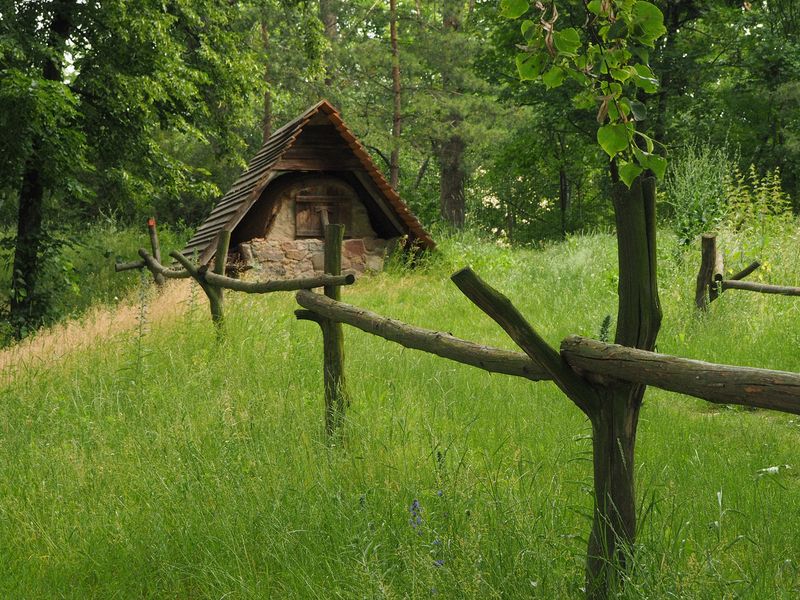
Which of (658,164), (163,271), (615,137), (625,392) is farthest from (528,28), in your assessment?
(163,271)

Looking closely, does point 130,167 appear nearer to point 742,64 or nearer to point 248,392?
point 248,392

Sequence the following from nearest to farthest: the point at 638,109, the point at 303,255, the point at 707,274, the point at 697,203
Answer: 1. the point at 638,109
2. the point at 707,274
3. the point at 697,203
4. the point at 303,255

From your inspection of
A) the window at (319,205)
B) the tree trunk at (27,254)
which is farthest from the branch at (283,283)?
the window at (319,205)

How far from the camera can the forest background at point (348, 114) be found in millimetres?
11805

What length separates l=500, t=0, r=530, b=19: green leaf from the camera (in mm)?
1928

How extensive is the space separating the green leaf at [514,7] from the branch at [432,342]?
123 cm

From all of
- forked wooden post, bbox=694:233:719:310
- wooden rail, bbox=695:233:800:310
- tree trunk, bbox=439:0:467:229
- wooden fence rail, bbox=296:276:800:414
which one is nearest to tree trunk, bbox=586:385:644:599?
wooden fence rail, bbox=296:276:800:414

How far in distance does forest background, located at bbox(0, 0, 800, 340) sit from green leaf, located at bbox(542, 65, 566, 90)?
0.02 m

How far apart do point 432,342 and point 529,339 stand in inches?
36.5

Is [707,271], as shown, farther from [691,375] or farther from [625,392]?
[691,375]

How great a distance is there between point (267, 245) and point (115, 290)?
351 cm

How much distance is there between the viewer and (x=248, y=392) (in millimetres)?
5789

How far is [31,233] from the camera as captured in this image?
12953 millimetres

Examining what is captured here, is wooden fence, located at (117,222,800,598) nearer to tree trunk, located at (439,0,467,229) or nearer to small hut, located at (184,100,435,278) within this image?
small hut, located at (184,100,435,278)
